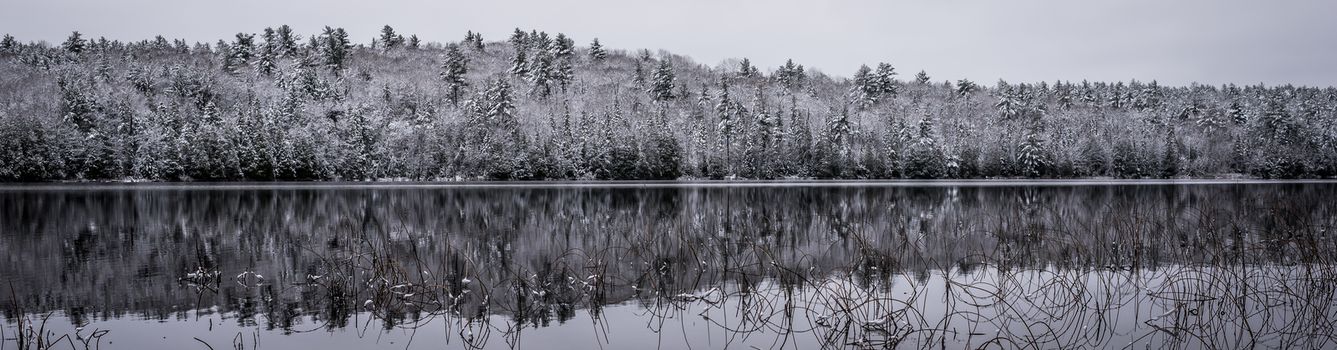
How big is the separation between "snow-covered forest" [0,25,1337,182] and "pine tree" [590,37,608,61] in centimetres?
956

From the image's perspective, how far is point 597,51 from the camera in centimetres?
15062

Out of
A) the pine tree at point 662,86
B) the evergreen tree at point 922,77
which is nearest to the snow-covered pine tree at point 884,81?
the evergreen tree at point 922,77

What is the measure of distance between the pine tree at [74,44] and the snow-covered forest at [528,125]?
1.61m

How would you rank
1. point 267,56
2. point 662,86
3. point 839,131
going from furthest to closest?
point 267,56 < point 662,86 < point 839,131

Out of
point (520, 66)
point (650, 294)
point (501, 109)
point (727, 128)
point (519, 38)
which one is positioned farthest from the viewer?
point (519, 38)

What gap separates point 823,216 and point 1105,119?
12321 cm

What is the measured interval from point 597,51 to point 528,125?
5975 cm

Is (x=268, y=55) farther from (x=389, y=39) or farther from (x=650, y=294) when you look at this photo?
(x=650, y=294)

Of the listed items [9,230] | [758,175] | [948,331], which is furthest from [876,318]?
[758,175]

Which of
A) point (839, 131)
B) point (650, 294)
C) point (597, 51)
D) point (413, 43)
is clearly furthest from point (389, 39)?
point (650, 294)

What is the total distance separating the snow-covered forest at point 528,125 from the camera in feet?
249

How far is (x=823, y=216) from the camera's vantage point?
1098 inches

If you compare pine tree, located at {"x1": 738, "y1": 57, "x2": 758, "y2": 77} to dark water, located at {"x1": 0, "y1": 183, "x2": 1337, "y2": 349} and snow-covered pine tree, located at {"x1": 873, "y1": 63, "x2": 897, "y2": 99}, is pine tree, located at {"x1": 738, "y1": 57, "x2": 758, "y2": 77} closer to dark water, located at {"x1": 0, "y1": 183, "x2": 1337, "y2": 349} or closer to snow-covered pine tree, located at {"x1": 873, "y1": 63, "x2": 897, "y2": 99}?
snow-covered pine tree, located at {"x1": 873, "y1": 63, "x2": 897, "y2": 99}

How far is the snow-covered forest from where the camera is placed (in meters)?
75.8
